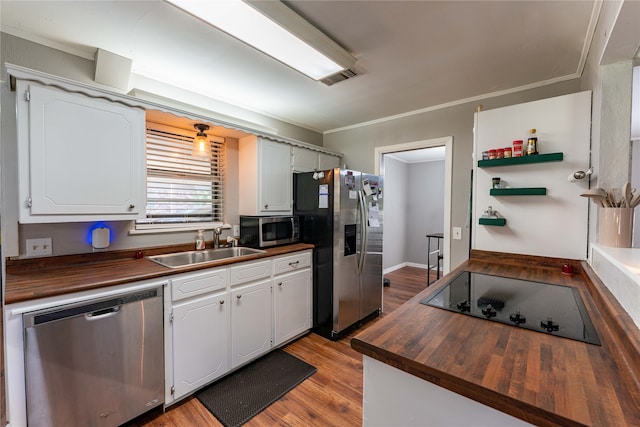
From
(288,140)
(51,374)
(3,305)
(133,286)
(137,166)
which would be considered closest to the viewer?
(3,305)

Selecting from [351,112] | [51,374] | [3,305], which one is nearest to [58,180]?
[3,305]

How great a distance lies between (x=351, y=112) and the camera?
318 cm

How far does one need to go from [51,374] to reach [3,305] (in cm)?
42

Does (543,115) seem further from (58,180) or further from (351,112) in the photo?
(58,180)

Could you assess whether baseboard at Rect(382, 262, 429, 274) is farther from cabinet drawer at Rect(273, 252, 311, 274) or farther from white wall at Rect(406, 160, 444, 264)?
cabinet drawer at Rect(273, 252, 311, 274)

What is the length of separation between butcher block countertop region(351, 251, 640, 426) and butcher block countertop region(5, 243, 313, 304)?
1.41m

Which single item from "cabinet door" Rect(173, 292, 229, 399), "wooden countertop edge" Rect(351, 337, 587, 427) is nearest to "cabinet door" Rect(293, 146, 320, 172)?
"cabinet door" Rect(173, 292, 229, 399)

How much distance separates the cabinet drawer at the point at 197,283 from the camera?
1764 millimetres

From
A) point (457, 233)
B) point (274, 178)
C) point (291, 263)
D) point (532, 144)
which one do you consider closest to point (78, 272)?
point (291, 263)

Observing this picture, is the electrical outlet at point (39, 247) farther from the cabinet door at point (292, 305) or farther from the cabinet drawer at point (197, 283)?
the cabinet door at point (292, 305)

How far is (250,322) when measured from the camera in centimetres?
221

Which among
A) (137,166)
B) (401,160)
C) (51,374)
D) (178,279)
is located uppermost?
(401,160)

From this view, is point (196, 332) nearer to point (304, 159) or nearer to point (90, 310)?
point (90, 310)

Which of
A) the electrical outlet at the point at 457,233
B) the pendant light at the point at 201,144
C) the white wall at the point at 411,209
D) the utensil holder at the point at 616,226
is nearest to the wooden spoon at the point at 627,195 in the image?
the utensil holder at the point at 616,226
